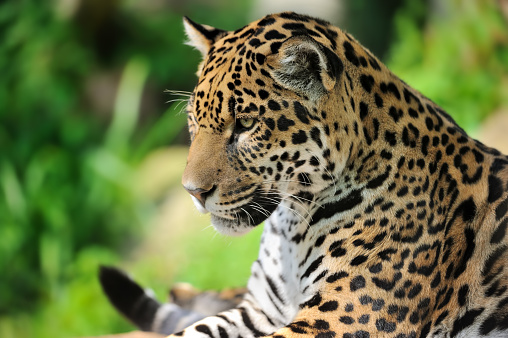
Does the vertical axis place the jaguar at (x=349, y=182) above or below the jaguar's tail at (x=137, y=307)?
above

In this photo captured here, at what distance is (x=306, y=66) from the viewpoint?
11.1 ft

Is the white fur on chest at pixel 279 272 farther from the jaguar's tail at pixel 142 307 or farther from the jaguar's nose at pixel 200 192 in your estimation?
the jaguar's tail at pixel 142 307

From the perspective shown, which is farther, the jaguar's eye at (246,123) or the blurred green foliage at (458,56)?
the blurred green foliage at (458,56)

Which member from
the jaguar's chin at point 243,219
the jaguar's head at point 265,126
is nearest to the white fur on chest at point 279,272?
the jaguar's chin at point 243,219

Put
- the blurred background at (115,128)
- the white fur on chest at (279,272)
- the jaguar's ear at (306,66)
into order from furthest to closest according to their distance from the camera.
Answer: the blurred background at (115,128)
the white fur on chest at (279,272)
the jaguar's ear at (306,66)

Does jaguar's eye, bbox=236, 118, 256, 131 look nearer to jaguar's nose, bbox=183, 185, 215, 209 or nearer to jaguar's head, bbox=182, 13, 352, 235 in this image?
jaguar's head, bbox=182, 13, 352, 235

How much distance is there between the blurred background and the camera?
394 inches

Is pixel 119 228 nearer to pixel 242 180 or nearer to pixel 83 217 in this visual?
pixel 83 217

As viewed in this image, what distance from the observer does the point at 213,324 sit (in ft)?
13.6

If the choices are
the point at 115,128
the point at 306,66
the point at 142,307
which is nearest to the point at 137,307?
the point at 142,307

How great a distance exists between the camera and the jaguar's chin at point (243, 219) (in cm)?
365

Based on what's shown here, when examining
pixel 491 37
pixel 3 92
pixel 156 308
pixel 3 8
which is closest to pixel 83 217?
pixel 3 92

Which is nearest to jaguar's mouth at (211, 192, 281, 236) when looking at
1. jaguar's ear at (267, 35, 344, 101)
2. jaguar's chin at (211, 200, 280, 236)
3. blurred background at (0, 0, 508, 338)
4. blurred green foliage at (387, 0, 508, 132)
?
jaguar's chin at (211, 200, 280, 236)

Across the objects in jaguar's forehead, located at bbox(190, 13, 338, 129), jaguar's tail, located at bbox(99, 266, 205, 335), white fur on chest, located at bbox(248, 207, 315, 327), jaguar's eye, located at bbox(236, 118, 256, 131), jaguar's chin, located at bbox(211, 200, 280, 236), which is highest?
jaguar's forehead, located at bbox(190, 13, 338, 129)
